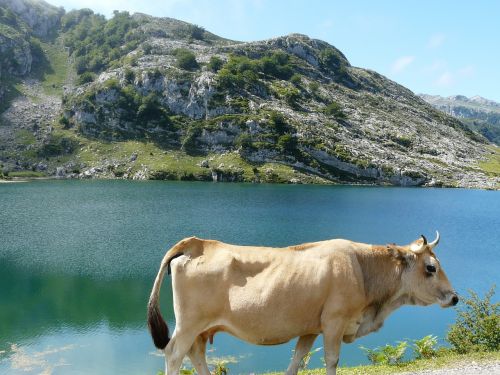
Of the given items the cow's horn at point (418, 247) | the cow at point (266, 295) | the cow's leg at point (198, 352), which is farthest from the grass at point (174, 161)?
the cow at point (266, 295)

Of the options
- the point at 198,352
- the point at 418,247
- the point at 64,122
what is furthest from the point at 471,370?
the point at 64,122

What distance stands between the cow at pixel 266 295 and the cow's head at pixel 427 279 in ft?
2.87

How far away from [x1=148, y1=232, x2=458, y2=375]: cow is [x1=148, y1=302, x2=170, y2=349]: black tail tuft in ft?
0.07

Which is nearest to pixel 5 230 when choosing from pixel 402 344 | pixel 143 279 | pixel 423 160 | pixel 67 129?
pixel 143 279

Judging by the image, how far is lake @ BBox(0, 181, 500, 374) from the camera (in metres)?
28.4

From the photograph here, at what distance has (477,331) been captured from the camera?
18.4m

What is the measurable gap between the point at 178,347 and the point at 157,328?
28.3 inches

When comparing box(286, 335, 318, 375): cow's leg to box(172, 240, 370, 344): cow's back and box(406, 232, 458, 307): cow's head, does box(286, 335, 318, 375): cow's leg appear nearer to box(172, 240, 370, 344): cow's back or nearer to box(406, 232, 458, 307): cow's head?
box(172, 240, 370, 344): cow's back

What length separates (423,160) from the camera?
17438 cm

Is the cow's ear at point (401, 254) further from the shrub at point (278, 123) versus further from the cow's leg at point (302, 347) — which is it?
the shrub at point (278, 123)

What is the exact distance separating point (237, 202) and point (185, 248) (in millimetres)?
91589

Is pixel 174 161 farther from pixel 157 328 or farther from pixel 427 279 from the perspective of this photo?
pixel 427 279

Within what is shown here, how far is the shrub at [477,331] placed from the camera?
17562 mm

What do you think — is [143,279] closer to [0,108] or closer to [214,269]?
[214,269]
